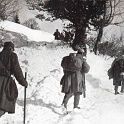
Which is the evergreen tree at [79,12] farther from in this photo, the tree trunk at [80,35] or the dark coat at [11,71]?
the dark coat at [11,71]

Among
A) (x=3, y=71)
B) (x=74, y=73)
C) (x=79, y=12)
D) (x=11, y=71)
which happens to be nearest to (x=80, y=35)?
(x=79, y=12)

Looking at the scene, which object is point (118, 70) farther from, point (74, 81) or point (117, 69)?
point (74, 81)

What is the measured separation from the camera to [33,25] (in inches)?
2486

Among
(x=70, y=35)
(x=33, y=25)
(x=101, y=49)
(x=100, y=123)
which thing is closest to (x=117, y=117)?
(x=100, y=123)

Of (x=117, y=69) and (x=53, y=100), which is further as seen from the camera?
(x=117, y=69)

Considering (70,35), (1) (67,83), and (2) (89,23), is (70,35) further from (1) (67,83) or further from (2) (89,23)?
(1) (67,83)

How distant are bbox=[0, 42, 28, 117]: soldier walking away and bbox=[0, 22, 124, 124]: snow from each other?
1291 millimetres

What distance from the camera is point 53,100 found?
33.4 ft

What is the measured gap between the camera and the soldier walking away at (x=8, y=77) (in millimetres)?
6320

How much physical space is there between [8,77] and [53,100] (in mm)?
3941

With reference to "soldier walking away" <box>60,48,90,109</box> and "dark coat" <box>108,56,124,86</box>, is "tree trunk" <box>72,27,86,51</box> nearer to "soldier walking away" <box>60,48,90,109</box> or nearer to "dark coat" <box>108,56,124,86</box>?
"dark coat" <box>108,56,124,86</box>

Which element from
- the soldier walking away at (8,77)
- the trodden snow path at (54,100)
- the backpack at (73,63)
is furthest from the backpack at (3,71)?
the backpack at (73,63)

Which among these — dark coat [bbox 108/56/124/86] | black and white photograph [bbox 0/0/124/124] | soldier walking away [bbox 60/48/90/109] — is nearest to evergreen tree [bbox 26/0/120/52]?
black and white photograph [bbox 0/0/124/124]

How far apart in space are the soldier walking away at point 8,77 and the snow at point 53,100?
4.24 feet
